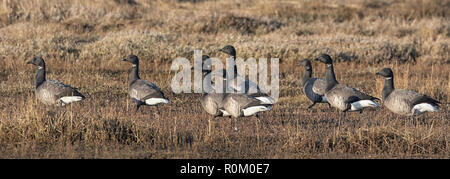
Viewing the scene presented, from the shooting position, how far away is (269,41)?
28.2 m

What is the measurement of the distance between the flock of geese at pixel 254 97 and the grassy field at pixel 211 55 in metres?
0.36

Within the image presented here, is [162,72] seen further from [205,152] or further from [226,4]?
[226,4]

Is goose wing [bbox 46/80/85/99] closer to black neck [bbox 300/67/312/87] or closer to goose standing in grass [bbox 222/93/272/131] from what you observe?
goose standing in grass [bbox 222/93/272/131]

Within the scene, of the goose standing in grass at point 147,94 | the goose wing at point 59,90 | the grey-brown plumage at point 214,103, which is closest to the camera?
the grey-brown plumage at point 214,103

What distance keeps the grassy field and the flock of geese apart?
361mm

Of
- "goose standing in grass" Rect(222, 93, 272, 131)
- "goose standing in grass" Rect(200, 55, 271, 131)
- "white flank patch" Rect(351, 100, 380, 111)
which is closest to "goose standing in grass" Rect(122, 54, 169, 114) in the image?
"goose standing in grass" Rect(200, 55, 271, 131)

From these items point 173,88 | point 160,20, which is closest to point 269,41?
point 160,20

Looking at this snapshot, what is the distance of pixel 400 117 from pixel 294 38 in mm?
15385

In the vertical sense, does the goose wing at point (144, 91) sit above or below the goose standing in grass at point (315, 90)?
above

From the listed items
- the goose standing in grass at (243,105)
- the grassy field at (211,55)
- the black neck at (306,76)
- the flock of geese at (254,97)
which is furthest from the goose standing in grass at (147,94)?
the black neck at (306,76)

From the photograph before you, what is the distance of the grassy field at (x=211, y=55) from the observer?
34.7 feet

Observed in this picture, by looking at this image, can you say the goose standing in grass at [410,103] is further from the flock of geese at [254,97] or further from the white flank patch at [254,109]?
the white flank patch at [254,109]

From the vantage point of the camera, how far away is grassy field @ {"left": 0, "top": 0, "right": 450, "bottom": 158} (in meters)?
10.6

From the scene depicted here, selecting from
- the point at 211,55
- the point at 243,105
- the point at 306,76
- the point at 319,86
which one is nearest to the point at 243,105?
the point at 243,105
